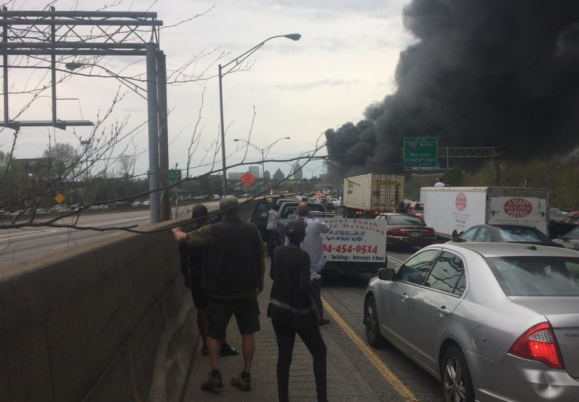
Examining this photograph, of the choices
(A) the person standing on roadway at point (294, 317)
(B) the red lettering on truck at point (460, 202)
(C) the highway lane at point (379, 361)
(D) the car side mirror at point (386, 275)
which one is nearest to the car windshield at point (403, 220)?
(B) the red lettering on truck at point (460, 202)

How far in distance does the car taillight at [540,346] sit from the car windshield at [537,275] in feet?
1.88

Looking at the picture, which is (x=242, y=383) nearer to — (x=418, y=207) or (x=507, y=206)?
(x=507, y=206)

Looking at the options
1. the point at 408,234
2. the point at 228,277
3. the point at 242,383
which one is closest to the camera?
the point at 228,277

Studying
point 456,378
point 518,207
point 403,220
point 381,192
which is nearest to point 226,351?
point 456,378

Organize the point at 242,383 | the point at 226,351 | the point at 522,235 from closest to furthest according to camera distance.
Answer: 1. the point at 242,383
2. the point at 226,351
3. the point at 522,235

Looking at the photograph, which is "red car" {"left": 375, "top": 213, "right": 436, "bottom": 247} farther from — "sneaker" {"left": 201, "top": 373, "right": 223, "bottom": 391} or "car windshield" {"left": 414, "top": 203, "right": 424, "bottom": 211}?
"sneaker" {"left": 201, "top": 373, "right": 223, "bottom": 391}

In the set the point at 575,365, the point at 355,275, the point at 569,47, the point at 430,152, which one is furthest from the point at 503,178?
the point at 575,365

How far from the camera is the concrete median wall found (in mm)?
2398

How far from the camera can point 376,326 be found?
7094 millimetres

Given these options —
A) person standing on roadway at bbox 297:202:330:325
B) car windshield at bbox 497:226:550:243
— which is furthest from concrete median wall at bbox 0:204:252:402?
car windshield at bbox 497:226:550:243

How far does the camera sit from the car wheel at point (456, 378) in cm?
446

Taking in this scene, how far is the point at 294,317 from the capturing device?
189 inches

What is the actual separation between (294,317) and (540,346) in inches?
73.7

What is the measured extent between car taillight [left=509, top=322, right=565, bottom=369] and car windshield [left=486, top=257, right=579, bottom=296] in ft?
1.88
